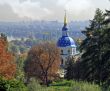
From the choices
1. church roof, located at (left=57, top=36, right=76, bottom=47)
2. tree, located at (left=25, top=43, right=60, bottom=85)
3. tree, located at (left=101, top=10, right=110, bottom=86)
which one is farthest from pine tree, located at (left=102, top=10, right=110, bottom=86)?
church roof, located at (left=57, top=36, right=76, bottom=47)

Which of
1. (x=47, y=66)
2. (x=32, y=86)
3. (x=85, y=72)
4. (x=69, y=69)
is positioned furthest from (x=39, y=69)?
(x=32, y=86)

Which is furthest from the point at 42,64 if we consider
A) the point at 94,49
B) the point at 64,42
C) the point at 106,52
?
the point at 106,52

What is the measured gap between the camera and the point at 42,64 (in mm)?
65000

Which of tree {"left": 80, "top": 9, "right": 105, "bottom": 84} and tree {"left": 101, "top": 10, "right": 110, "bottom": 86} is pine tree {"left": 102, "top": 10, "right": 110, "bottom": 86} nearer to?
tree {"left": 101, "top": 10, "right": 110, "bottom": 86}

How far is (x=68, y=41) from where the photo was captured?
326 feet

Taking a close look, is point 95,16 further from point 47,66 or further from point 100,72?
point 47,66

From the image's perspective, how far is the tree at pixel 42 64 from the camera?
64250 millimetres

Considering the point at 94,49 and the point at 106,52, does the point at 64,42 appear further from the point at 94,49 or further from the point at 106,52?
the point at 106,52

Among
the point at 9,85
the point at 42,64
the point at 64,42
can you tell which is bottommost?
the point at 9,85

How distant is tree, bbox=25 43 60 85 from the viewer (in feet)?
211

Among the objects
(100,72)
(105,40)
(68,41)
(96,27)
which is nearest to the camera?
(105,40)

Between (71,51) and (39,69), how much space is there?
36.2 metres

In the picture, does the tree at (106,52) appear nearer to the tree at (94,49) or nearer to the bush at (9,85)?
the tree at (94,49)

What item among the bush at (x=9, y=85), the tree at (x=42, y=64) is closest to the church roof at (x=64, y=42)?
the tree at (x=42, y=64)
